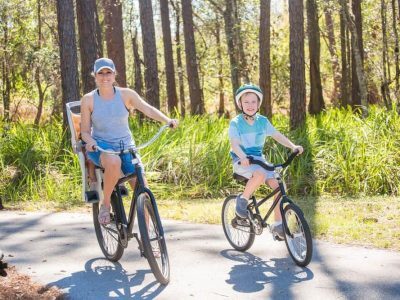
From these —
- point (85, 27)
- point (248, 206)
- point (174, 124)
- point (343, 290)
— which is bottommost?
point (343, 290)

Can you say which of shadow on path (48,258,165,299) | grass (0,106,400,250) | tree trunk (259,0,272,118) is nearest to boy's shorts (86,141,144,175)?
shadow on path (48,258,165,299)

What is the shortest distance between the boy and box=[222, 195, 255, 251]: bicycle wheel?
14 cm

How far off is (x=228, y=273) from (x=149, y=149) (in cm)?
649

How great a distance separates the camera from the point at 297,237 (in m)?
5.80

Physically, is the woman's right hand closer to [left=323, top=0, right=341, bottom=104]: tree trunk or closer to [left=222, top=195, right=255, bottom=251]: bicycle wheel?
[left=222, top=195, right=255, bottom=251]: bicycle wheel

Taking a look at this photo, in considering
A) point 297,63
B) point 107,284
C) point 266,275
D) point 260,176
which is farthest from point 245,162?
point 297,63

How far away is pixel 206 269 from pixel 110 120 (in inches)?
63.7

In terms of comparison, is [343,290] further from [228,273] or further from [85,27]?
[85,27]

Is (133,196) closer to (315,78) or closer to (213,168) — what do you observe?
(213,168)

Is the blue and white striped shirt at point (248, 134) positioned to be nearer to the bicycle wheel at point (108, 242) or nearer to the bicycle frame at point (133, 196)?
the bicycle frame at point (133, 196)

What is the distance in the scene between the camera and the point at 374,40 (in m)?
31.3

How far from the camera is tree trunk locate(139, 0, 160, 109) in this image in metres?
16.6

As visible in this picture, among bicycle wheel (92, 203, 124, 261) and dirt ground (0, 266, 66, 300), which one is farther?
bicycle wheel (92, 203, 124, 261)

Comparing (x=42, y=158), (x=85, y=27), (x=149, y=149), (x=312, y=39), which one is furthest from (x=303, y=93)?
(x=312, y=39)
